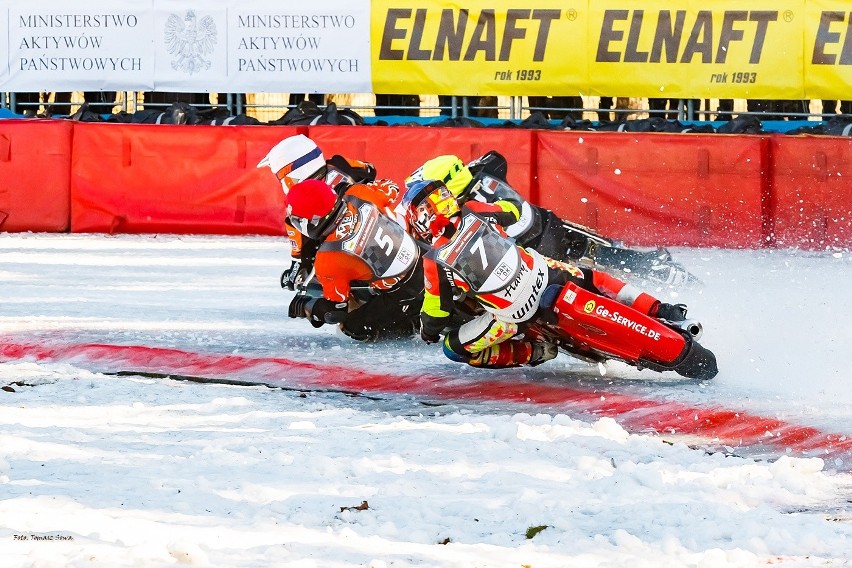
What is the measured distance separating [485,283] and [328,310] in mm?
2078

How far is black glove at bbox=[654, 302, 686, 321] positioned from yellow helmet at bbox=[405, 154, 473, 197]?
2.04 metres

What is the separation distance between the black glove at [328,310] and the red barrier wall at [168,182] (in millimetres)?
7033

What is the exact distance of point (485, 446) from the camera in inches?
264

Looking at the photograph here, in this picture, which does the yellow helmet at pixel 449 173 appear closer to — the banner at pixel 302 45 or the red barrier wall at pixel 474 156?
the red barrier wall at pixel 474 156

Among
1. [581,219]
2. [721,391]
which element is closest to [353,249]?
[721,391]

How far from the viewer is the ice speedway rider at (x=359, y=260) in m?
9.30

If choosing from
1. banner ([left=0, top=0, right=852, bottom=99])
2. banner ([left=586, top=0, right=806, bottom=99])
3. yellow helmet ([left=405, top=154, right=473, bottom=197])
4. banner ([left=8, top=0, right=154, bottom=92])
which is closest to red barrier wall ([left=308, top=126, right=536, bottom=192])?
banner ([left=0, top=0, right=852, bottom=99])

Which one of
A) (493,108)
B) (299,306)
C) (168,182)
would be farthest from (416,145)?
(299,306)

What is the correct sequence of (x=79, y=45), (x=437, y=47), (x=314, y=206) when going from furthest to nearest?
(x=79, y=45)
(x=437, y=47)
(x=314, y=206)

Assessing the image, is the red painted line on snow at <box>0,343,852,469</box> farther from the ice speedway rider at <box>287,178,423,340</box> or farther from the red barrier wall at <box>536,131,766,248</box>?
the red barrier wall at <box>536,131,766,248</box>

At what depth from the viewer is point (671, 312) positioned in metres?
8.19

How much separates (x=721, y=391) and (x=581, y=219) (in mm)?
7579

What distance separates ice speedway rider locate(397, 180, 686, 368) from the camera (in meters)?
7.85

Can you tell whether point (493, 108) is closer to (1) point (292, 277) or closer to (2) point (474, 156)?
(2) point (474, 156)
